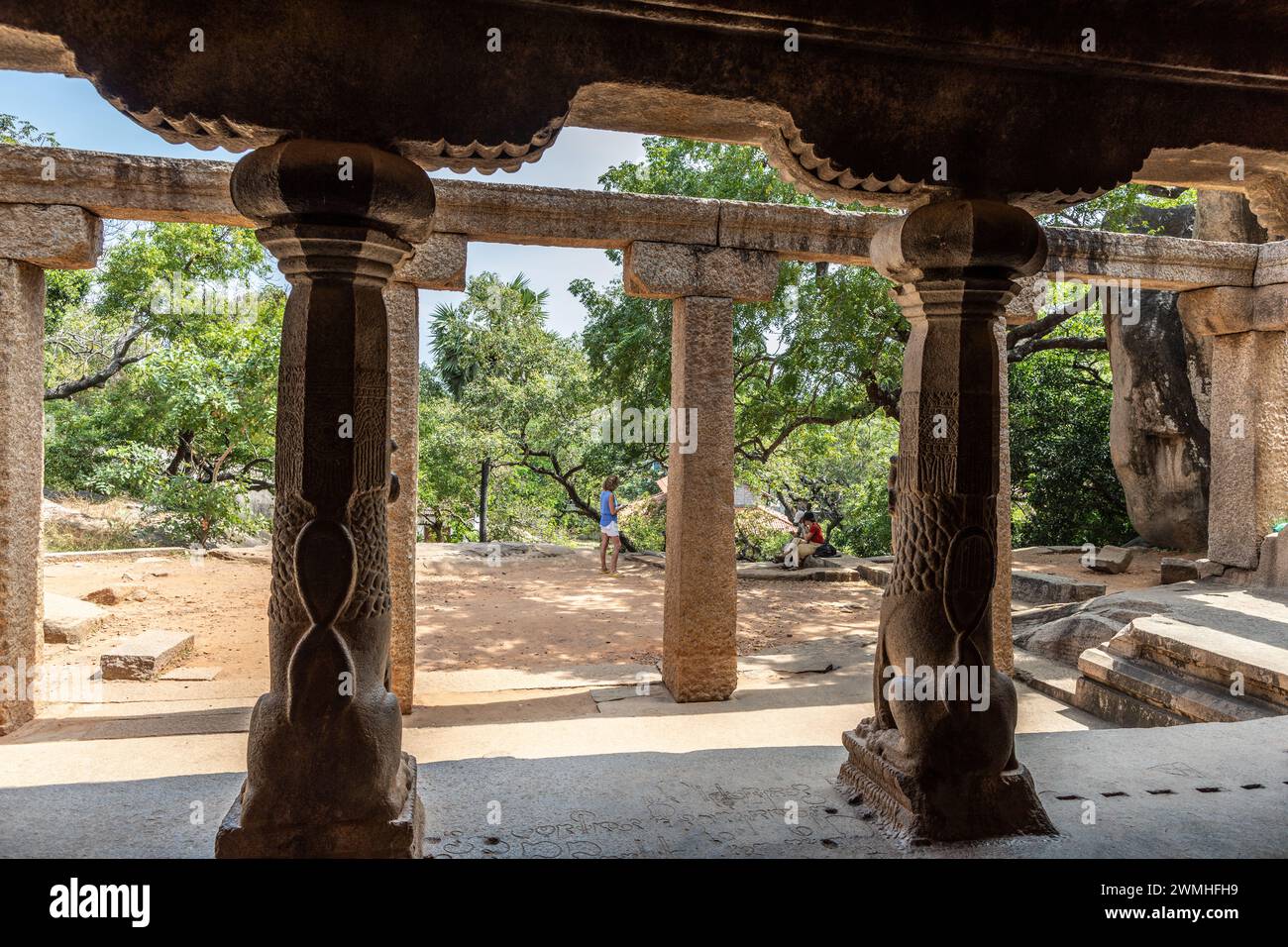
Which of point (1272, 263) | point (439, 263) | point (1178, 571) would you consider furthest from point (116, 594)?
point (1178, 571)

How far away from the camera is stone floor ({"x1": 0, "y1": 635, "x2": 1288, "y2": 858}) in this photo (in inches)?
109

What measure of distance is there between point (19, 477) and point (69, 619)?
327 cm

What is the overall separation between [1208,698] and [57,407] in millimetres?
17762

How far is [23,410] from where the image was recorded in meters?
5.57

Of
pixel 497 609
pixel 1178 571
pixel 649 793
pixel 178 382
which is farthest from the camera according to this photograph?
pixel 178 382

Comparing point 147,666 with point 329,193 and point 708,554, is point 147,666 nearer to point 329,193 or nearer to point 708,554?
point 708,554

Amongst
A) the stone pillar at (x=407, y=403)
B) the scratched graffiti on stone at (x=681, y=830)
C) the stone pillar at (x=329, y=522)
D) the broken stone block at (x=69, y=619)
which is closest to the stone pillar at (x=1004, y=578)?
the scratched graffiti on stone at (x=681, y=830)

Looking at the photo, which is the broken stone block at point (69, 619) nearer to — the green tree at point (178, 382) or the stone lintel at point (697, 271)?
the green tree at point (178, 382)

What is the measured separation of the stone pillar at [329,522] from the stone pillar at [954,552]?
178 centimetres

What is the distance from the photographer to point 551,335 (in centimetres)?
2277

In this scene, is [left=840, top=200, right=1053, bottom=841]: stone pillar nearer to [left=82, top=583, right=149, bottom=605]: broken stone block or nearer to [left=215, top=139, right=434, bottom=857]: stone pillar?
[left=215, top=139, right=434, bottom=857]: stone pillar

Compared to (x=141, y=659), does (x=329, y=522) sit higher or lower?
higher

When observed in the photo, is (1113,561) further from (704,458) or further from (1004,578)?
(704,458)
